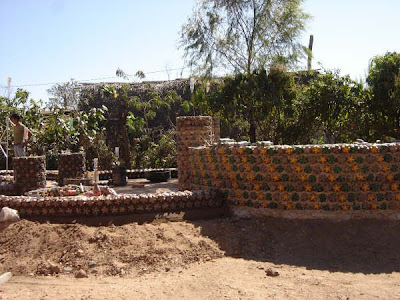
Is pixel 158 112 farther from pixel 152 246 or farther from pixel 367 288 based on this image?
pixel 367 288

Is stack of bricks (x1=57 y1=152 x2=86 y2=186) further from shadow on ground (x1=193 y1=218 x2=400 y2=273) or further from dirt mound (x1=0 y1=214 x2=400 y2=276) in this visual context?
shadow on ground (x1=193 y1=218 x2=400 y2=273)

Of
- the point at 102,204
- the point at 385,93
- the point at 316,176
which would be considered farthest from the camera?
the point at 385,93

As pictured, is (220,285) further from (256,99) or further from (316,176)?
(256,99)

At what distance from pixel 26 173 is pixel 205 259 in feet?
17.6

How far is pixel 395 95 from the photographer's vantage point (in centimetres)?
1239

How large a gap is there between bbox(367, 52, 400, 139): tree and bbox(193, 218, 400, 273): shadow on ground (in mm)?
6439

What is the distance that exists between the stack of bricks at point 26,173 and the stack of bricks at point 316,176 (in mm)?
4585

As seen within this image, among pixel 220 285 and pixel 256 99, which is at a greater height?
pixel 256 99

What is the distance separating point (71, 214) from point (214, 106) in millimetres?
7967

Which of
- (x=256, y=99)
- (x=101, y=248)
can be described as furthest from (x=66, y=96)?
(x=101, y=248)

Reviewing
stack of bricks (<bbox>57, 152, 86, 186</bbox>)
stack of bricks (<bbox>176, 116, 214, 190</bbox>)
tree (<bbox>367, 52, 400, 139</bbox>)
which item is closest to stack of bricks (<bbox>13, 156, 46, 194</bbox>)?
stack of bricks (<bbox>57, 152, 86, 186</bbox>)

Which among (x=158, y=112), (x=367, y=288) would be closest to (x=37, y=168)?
(x=367, y=288)

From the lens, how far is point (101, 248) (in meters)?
6.61

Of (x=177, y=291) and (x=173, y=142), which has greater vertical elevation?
(x=173, y=142)
